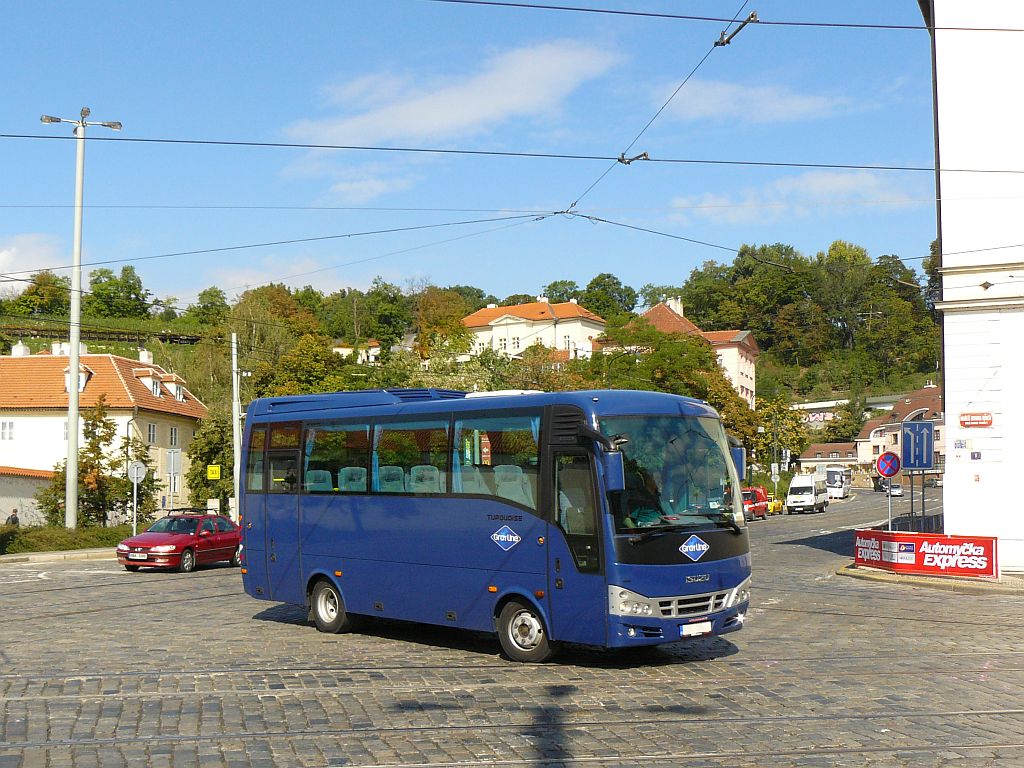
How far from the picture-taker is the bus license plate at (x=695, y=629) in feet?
40.8

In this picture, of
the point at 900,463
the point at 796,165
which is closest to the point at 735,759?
the point at 796,165

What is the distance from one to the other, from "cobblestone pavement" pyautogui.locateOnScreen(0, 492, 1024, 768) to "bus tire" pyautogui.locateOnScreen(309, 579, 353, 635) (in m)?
0.23

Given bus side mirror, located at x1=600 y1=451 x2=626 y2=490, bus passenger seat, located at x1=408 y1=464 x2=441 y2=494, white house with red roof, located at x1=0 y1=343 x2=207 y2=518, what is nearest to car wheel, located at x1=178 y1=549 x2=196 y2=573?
bus passenger seat, located at x1=408 y1=464 x2=441 y2=494

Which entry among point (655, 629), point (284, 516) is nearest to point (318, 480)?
point (284, 516)

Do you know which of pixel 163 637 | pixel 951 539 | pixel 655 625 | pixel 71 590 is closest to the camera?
pixel 655 625

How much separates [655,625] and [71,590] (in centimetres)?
1461

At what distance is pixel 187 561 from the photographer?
28.5 m

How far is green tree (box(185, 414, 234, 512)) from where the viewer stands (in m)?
57.9

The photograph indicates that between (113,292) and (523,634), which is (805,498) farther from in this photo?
(113,292)

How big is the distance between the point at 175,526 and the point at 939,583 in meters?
18.7

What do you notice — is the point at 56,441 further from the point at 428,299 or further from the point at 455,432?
the point at 428,299

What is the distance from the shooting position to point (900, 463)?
30672 mm

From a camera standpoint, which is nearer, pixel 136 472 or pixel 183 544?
pixel 183 544

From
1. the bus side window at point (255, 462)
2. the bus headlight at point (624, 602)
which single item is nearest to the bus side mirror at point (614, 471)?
the bus headlight at point (624, 602)
